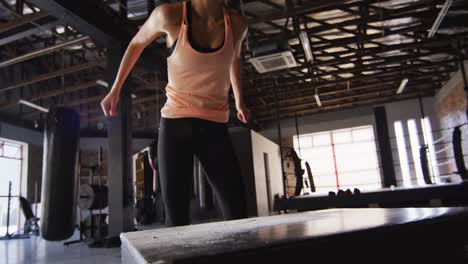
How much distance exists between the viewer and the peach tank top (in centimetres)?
122

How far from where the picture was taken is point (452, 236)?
0.53 meters

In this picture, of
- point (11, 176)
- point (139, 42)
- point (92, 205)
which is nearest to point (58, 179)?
point (139, 42)

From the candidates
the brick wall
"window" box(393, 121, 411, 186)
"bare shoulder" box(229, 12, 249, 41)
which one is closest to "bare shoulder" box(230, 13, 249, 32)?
"bare shoulder" box(229, 12, 249, 41)

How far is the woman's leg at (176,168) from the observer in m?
1.20

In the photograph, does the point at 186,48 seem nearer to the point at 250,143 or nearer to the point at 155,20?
the point at 155,20

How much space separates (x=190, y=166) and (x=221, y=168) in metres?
0.11

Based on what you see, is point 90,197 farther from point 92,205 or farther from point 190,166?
point 190,166

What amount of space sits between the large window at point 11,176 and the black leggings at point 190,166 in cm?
1021

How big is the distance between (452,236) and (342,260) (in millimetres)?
227

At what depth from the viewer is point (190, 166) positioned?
1256mm

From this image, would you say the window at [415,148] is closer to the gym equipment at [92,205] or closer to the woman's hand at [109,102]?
the gym equipment at [92,205]

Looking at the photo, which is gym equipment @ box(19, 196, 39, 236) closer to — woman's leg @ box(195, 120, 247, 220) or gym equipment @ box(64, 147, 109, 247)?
gym equipment @ box(64, 147, 109, 247)

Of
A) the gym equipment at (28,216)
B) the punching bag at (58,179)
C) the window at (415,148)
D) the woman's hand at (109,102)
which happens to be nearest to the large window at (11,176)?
the gym equipment at (28,216)

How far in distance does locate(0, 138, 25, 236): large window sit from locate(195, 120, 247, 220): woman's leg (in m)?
10.3
